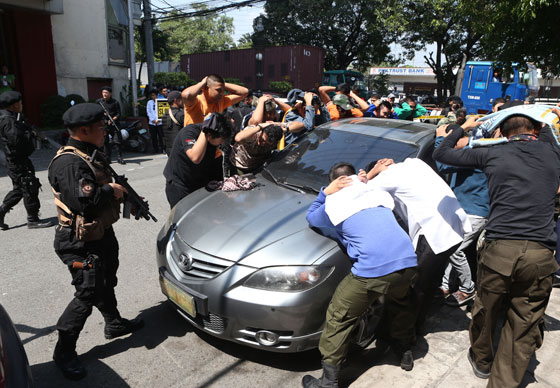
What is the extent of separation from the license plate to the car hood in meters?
0.32

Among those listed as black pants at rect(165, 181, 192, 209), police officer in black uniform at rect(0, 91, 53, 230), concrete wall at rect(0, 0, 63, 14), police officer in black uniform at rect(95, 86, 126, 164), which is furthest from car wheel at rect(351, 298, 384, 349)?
concrete wall at rect(0, 0, 63, 14)

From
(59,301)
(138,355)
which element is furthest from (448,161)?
(59,301)

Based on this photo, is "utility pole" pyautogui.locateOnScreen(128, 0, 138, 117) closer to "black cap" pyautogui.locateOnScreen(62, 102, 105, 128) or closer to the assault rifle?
the assault rifle

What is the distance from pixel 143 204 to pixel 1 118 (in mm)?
2989

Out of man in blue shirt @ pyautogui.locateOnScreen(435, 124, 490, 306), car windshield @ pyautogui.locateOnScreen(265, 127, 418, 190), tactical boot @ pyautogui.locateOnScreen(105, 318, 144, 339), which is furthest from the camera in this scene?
car windshield @ pyautogui.locateOnScreen(265, 127, 418, 190)

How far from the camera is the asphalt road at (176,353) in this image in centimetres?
272

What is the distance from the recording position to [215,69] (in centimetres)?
2825

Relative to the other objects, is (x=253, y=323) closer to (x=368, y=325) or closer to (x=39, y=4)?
(x=368, y=325)

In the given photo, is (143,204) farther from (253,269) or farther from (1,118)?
(1,118)

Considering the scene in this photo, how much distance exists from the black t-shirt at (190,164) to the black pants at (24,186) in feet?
7.71

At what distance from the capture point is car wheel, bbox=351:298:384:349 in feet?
8.85

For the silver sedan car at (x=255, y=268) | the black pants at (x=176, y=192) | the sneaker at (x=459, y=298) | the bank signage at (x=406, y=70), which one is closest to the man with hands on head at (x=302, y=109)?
the black pants at (x=176, y=192)

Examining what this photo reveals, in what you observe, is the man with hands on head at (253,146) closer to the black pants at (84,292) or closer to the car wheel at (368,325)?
the black pants at (84,292)

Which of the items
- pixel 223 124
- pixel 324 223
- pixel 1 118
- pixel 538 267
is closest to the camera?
pixel 538 267
